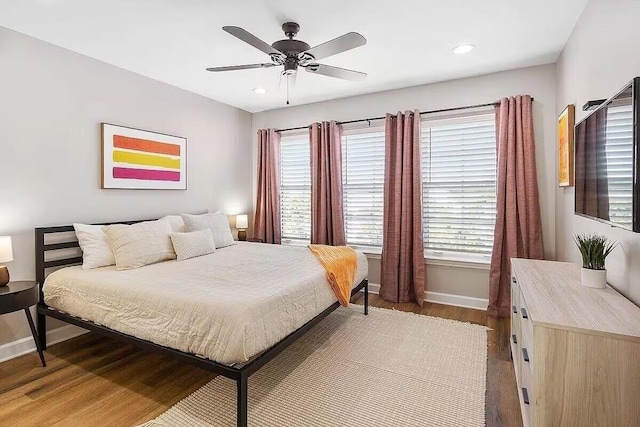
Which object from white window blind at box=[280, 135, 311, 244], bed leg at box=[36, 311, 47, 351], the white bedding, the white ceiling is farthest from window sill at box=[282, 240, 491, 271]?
bed leg at box=[36, 311, 47, 351]

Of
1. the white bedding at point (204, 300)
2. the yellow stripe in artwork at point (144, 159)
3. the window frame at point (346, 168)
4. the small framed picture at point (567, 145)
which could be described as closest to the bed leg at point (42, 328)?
the white bedding at point (204, 300)

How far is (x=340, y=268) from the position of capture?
294 cm

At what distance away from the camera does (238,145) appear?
504 cm

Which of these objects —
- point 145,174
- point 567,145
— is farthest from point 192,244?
point 567,145

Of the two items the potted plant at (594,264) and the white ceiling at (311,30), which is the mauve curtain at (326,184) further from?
the potted plant at (594,264)

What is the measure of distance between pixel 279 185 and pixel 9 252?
3.13 metres

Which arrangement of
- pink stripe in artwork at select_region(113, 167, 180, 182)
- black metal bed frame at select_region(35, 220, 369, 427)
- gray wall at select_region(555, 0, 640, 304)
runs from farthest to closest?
pink stripe in artwork at select_region(113, 167, 180, 182), black metal bed frame at select_region(35, 220, 369, 427), gray wall at select_region(555, 0, 640, 304)

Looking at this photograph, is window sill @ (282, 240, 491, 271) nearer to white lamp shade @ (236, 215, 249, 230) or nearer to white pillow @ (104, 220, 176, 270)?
white lamp shade @ (236, 215, 249, 230)

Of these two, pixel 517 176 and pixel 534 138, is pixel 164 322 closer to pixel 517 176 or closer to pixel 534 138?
pixel 517 176

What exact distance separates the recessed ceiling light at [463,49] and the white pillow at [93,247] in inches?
140

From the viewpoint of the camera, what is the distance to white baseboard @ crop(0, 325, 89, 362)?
8.80 ft

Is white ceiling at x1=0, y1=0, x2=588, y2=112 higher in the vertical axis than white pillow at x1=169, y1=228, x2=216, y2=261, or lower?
higher

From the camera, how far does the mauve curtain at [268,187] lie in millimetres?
4969

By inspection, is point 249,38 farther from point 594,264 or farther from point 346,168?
point 346,168
